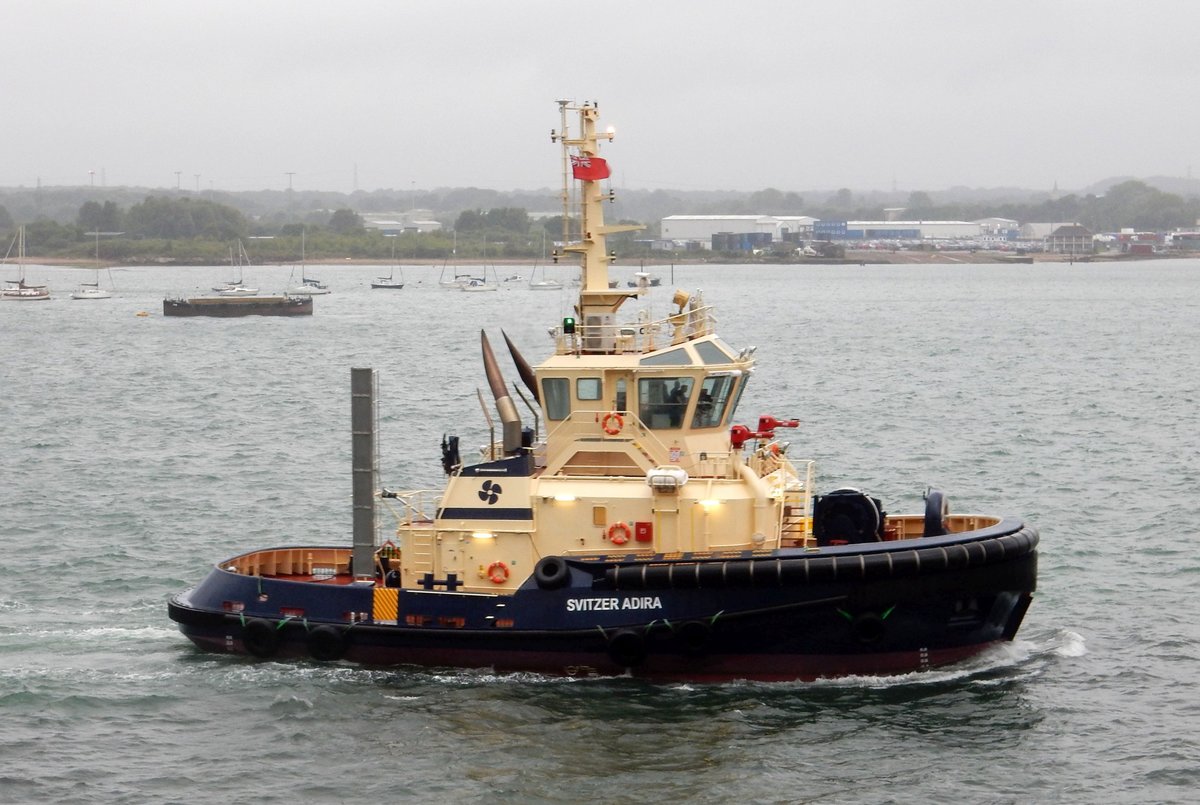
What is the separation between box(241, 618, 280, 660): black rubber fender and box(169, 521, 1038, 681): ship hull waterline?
24cm

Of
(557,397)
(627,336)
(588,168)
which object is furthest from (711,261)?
(557,397)

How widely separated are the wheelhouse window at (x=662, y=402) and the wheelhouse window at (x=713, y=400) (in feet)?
0.56

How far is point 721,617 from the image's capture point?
1766cm

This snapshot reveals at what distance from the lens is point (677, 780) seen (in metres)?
15.8

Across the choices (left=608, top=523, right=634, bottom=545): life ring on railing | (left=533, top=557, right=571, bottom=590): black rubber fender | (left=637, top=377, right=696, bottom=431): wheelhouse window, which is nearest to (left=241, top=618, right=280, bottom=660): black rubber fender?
(left=533, top=557, right=571, bottom=590): black rubber fender

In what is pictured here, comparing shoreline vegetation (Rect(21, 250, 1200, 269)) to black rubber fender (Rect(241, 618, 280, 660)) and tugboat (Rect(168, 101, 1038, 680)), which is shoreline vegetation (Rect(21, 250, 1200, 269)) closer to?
tugboat (Rect(168, 101, 1038, 680))

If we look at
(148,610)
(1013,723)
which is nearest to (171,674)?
(148,610)

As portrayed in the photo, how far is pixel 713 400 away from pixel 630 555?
2.05 meters

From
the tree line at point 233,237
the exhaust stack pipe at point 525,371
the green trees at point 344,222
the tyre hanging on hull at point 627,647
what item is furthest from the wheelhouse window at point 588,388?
the green trees at point 344,222

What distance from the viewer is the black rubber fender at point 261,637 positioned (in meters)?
18.7

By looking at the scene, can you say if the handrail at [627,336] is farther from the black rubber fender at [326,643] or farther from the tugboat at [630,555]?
the black rubber fender at [326,643]

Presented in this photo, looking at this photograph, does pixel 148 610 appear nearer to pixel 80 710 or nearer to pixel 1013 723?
pixel 80 710

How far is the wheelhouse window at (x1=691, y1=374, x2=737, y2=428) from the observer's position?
1852cm

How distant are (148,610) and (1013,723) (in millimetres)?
11102
